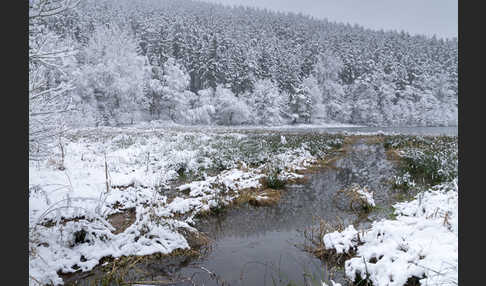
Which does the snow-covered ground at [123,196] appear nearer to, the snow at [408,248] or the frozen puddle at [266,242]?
the frozen puddle at [266,242]

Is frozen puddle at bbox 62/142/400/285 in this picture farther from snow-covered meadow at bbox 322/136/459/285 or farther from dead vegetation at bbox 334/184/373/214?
snow-covered meadow at bbox 322/136/459/285

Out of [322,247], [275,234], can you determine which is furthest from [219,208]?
[322,247]

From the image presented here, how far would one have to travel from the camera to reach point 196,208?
22.7 ft

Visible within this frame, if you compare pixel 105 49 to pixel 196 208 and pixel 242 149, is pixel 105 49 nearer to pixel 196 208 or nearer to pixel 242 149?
pixel 242 149

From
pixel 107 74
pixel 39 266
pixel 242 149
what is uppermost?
pixel 107 74

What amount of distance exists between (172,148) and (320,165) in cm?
750

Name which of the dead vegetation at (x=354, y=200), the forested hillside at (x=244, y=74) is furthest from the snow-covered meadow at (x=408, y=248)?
the forested hillside at (x=244, y=74)

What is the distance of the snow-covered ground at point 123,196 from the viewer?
4520mm

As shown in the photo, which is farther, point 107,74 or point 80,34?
point 80,34

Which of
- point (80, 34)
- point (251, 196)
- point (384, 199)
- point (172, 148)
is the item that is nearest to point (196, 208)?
point (251, 196)

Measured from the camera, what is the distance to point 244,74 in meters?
48.9

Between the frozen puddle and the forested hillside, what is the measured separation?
90.4 ft

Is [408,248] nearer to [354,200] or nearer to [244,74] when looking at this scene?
[354,200]

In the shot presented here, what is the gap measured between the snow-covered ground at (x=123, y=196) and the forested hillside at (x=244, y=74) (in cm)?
2232
